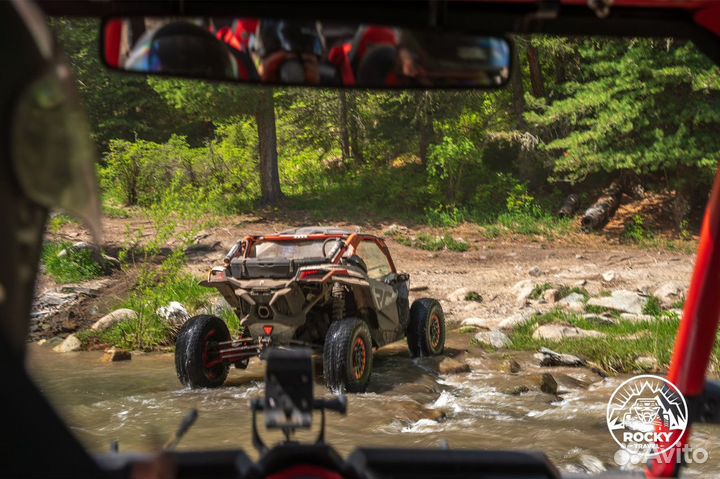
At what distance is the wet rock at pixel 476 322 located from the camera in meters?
13.3

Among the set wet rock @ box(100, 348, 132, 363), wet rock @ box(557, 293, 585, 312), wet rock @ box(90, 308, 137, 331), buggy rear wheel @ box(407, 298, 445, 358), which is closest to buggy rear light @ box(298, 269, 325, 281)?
buggy rear wheel @ box(407, 298, 445, 358)

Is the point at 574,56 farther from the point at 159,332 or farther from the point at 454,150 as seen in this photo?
the point at 159,332

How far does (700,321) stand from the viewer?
88.0 inches

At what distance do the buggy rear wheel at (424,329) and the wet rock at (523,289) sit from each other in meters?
3.56

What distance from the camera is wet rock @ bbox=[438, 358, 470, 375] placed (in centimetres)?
1036

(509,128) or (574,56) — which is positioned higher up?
(574,56)

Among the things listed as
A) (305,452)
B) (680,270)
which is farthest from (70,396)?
(680,270)

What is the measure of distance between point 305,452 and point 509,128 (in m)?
24.7

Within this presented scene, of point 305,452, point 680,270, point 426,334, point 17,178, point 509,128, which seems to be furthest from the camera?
point 509,128

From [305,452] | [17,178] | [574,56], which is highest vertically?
[574,56]

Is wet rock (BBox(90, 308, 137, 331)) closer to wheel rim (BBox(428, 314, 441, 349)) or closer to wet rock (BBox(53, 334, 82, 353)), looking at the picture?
wet rock (BBox(53, 334, 82, 353))

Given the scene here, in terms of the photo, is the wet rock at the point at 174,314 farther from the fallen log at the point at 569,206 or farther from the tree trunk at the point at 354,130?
the tree trunk at the point at 354,130

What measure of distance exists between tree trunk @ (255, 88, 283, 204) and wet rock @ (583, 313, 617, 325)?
13265 millimetres

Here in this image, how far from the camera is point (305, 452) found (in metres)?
1.60
